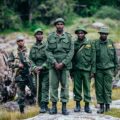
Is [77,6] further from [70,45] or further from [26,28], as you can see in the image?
[70,45]

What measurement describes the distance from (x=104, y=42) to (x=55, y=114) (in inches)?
89.2

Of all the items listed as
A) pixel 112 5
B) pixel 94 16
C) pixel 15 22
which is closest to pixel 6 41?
pixel 15 22

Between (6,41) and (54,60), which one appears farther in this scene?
(6,41)

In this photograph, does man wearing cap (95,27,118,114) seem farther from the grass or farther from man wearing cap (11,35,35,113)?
man wearing cap (11,35,35,113)

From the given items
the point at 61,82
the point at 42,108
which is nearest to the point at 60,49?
the point at 61,82

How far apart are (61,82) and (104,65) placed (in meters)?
1.31

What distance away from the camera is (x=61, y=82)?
1295cm

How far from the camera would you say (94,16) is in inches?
1923

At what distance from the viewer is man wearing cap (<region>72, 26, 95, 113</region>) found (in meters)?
13.1

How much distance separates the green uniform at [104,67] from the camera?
13508 millimetres

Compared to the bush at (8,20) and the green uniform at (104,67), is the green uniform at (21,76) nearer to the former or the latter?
the green uniform at (104,67)

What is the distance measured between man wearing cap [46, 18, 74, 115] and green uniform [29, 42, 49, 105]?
50 centimetres

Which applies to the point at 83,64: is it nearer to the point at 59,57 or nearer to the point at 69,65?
the point at 69,65

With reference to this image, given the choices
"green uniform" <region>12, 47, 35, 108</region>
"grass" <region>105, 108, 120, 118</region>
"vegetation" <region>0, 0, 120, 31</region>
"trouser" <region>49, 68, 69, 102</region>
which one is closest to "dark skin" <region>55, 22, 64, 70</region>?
"trouser" <region>49, 68, 69, 102</region>
